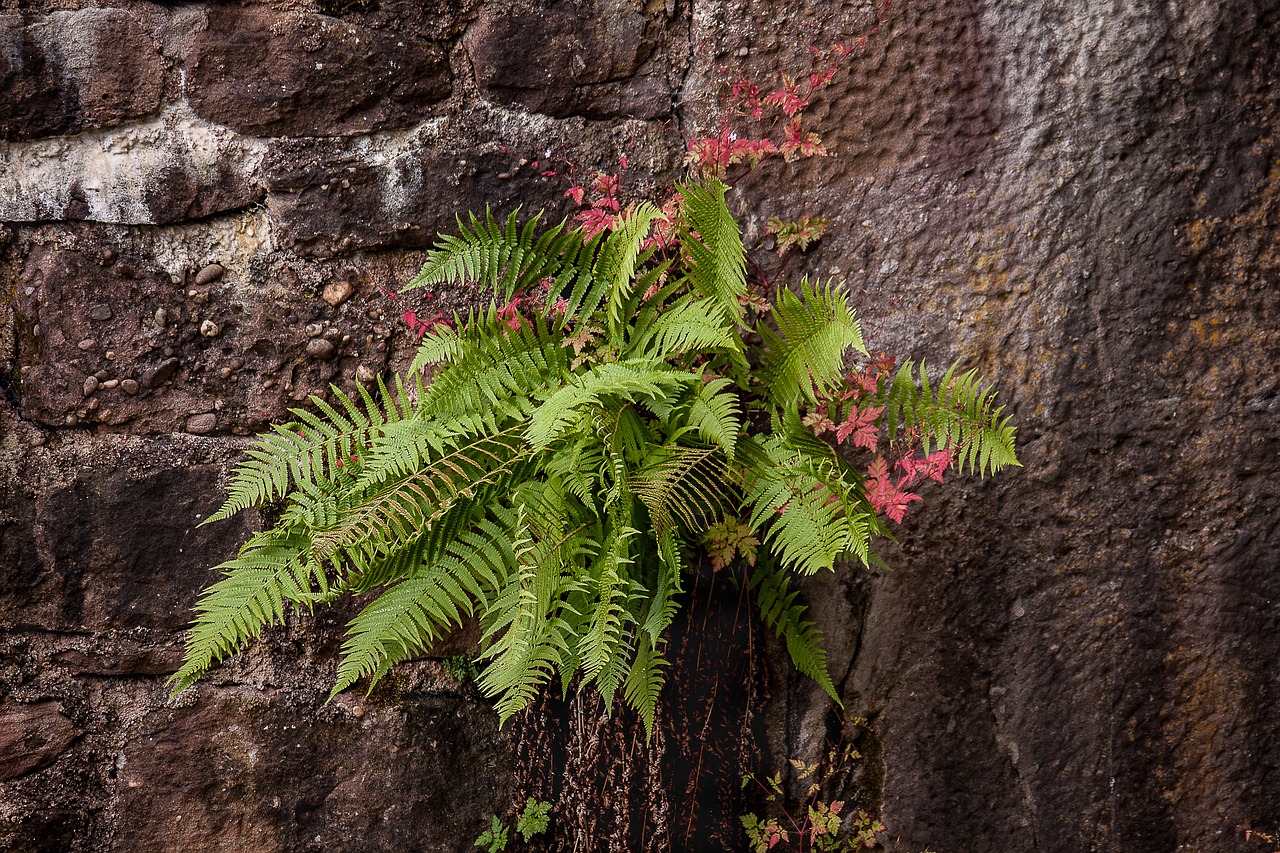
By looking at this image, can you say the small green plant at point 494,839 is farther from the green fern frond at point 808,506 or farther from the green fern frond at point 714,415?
A: the green fern frond at point 714,415

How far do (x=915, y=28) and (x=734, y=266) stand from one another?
0.81m

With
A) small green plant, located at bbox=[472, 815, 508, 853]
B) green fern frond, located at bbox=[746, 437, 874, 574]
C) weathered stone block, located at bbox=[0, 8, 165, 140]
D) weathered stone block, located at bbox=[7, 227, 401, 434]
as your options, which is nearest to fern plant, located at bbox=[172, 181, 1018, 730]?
green fern frond, located at bbox=[746, 437, 874, 574]

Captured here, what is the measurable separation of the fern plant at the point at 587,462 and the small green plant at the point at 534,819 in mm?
611

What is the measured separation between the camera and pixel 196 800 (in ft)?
7.23

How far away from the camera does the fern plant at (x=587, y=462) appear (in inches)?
69.5

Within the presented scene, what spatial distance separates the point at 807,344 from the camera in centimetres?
185

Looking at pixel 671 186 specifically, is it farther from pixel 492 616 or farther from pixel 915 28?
pixel 492 616

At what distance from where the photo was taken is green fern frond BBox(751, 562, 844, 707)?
211 cm

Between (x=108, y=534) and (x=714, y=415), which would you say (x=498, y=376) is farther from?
(x=108, y=534)

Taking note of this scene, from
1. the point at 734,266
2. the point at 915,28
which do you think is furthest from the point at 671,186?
the point at 915,28

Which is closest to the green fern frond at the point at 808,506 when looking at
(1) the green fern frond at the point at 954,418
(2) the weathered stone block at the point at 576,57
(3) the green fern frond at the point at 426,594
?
(1) the green fern frond at the point at 954,418

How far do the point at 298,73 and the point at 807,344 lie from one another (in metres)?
1.47

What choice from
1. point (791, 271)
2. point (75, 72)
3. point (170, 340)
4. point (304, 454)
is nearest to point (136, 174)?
point (75, 72)

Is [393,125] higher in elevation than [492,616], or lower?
higher
